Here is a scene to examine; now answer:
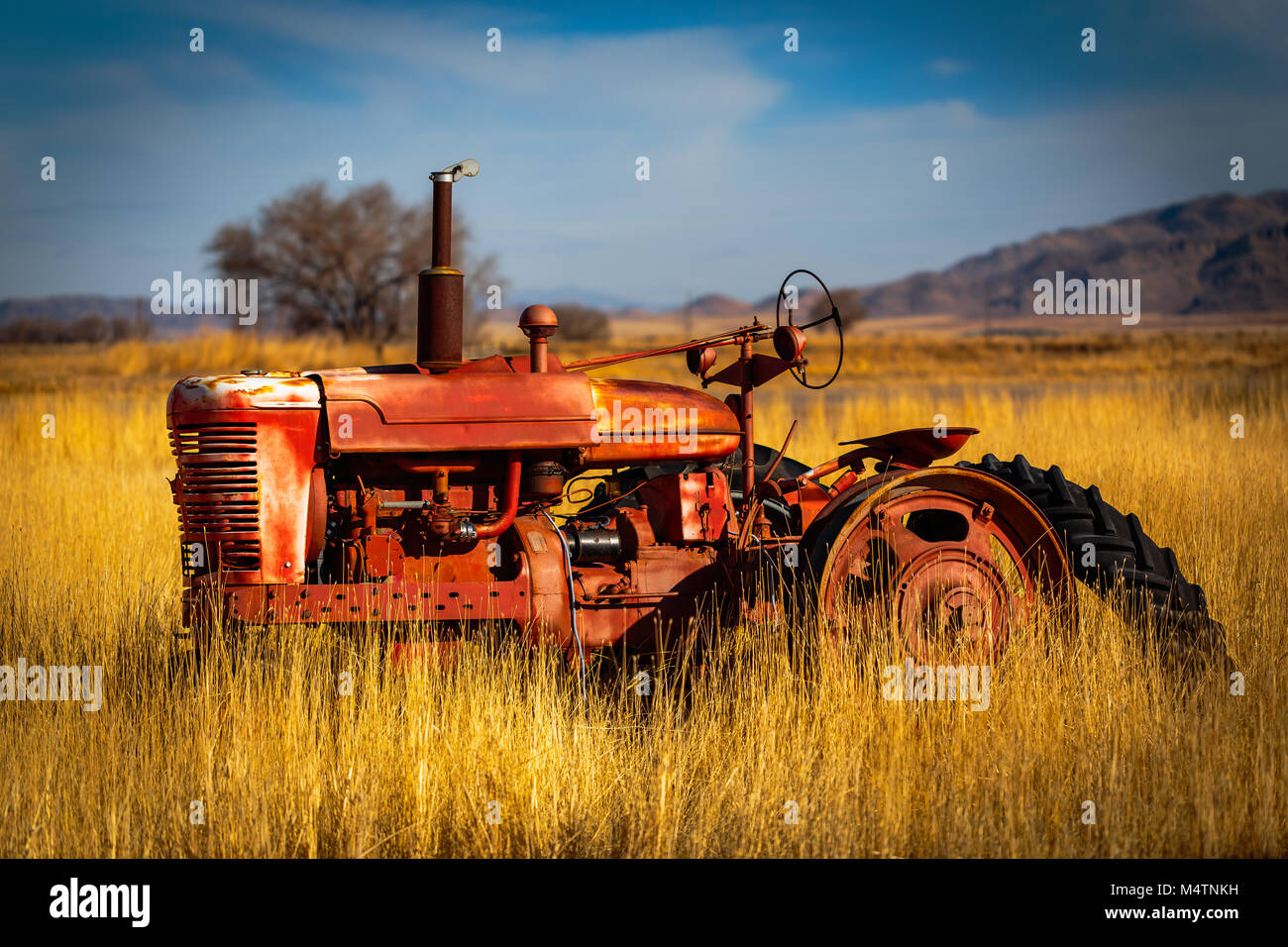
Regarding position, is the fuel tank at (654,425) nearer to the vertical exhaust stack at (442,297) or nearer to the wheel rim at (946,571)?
the vertical exhaust stack at (442,297)

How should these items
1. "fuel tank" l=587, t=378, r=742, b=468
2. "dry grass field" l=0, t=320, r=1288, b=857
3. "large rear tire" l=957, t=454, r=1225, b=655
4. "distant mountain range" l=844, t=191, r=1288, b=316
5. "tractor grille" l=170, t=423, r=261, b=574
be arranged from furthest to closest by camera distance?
"distant mountain range" l=844, t=191, r=1288, b=316 < "large rear tire" l=957, t=454, r=1225, b=655 < "fuel tank" l=587, t=378, r=742, b=468 < "tractor grille" l=170, t=423, r=261, b=574 < "dry grass field" l=0, t=320, r=1288, b=857

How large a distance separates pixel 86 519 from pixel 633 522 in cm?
526

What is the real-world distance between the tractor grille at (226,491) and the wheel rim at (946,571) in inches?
85.6

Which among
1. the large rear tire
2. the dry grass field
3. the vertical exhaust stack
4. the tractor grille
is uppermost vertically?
the vertical exhaust stack

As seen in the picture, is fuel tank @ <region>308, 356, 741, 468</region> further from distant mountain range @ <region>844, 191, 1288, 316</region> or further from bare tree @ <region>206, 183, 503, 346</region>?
distant mountain range @ <region>844, 191, 1288, 316</region>

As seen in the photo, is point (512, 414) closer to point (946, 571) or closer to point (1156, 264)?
point (946, 571)

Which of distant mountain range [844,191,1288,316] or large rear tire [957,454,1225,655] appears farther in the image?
distant mountain range [844,191,1288,316]

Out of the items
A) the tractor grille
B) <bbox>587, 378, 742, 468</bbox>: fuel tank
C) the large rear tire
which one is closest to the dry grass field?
the large rear tire

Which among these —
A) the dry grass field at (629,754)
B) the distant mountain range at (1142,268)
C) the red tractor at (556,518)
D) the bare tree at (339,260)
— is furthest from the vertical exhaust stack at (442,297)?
the distant mountain range at (1142,268)

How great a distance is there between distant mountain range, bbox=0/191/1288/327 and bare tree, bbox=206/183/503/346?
2292 inches

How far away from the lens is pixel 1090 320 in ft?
376

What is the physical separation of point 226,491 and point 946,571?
9.18 feet

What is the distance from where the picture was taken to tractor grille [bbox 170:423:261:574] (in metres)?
4.37
